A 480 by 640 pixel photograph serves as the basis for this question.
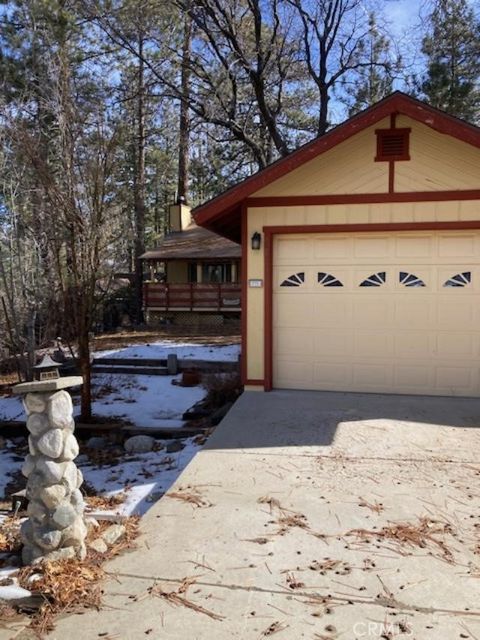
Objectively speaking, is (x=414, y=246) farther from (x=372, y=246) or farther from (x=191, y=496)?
(x=191, y=496)

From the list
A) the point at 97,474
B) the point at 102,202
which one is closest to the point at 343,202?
the point at 102,202

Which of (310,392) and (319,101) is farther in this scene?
(319,101)

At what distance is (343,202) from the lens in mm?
6852

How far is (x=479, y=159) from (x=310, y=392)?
350 cm

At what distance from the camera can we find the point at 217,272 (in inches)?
935

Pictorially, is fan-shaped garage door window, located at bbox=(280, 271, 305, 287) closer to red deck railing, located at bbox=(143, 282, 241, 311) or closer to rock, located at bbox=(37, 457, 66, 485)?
rock, located at bbox=(37, 457, 66, 485)

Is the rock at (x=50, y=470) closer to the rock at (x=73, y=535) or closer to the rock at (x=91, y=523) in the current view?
the rock at (x=73, y=535)

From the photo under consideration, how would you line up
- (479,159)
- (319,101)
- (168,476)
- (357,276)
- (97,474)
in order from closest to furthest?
1. (168,476)
2. (97,474)
3. (479,159)
4. (357,276)
5. (319,101)

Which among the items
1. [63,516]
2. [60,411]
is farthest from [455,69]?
[63,516]

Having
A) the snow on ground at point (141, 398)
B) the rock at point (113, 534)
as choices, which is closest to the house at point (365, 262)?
the snow on ground at point (141, 398)

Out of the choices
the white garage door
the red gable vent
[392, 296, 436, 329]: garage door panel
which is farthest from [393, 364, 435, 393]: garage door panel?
the red gable vent

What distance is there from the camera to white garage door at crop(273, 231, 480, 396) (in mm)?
6734

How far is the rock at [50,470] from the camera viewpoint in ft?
10.3

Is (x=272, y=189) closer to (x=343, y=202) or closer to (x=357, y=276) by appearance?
(x=343, y=202)
